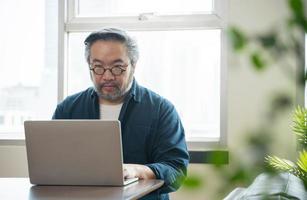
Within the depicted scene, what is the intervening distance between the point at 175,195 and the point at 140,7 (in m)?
1.24

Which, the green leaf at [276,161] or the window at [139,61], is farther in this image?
the window at [139,61]

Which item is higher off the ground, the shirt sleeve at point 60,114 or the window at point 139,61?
the window at point 139,61

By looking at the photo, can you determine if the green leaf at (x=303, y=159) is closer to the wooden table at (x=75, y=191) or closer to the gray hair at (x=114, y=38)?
the wooden table at (x=75, y=191)

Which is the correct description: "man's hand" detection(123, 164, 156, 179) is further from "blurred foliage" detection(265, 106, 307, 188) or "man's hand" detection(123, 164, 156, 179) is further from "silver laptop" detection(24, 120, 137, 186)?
"blurred foliage" detection(265, 106, 307, 188)

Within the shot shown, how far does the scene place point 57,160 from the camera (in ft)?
6.36

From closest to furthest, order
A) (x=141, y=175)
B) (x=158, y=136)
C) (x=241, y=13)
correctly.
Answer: (x=141, y=175) < (x=158, y=136) < (x=241, y=13)

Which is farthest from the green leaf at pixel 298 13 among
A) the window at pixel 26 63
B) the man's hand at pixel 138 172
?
the window at pixel 26 63

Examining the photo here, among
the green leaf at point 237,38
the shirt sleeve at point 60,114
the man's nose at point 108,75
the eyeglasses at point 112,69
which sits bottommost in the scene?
the shirt sleeve at point 60,114

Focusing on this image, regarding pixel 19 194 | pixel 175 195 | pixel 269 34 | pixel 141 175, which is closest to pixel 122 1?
pixel 175 195

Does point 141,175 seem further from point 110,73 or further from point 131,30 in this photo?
point 131,30

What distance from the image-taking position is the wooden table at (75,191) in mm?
1688

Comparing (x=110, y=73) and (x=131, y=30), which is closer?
(x=110, y=73)

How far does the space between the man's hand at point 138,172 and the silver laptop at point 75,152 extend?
0.16ft

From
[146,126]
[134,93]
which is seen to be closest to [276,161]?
[146,126]
